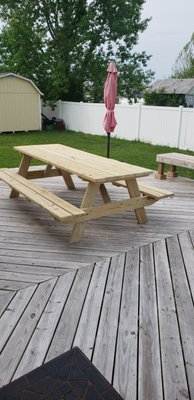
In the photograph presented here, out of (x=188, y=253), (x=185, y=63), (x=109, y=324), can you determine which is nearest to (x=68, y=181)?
(x=188, y=253)

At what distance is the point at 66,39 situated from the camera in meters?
15.1

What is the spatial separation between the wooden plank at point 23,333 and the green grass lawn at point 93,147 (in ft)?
15.2

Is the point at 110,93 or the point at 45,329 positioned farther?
the point at 110,93

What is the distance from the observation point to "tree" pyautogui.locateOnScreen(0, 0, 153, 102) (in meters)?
14.2

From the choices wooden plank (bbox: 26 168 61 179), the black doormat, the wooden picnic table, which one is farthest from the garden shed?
the black doormat

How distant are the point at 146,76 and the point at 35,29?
7.02 meters

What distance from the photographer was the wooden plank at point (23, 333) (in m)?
1.72

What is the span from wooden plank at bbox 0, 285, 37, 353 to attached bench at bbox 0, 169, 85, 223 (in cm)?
74

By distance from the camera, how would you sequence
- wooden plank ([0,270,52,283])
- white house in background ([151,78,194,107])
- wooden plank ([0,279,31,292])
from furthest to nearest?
white house in background ([151,78,194,107])
wooden plank ([0,270,52,283])
wooden plank ([0,279,31,292])

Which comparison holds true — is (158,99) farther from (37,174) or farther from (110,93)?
(37,174)

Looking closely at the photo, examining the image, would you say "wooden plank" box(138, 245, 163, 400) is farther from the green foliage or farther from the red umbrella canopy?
the green foliage

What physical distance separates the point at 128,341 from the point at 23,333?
656 mm

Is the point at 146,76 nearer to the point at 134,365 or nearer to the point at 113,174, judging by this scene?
the point at 113,174

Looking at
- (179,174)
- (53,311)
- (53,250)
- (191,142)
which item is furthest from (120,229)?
(191,142)
